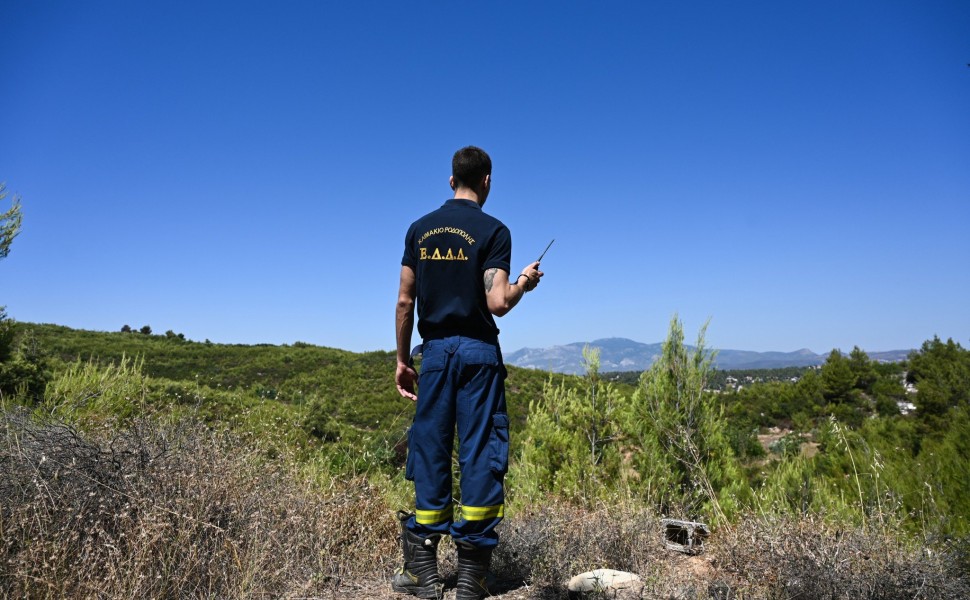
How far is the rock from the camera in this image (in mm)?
2779

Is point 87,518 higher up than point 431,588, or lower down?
higher up

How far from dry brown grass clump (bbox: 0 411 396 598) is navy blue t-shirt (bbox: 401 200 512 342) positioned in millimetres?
1483

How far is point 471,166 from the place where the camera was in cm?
320

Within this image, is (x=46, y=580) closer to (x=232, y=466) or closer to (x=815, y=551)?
(x=232, y=466)

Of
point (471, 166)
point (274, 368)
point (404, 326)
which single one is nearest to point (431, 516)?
point (404, 326)

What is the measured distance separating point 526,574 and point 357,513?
4.06 feet

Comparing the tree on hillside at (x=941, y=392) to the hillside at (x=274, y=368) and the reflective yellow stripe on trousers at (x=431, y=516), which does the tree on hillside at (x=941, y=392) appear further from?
the hillside at (x=274, y=368)

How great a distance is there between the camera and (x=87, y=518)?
2725 millimetres

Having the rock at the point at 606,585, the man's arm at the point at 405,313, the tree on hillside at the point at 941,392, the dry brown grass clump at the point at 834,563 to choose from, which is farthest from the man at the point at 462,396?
the tree on hillside at the point at 941,392

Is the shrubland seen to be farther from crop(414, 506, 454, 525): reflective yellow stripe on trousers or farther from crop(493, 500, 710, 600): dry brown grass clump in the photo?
crop(414, 506, 454, 525): reflective yellow stripe on trousers

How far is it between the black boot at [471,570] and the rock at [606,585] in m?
0.54

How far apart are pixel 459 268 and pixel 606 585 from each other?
6.10ft

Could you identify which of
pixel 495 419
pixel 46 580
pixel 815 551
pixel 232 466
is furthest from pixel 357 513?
pixel 815 551

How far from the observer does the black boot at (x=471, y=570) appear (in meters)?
2.82
